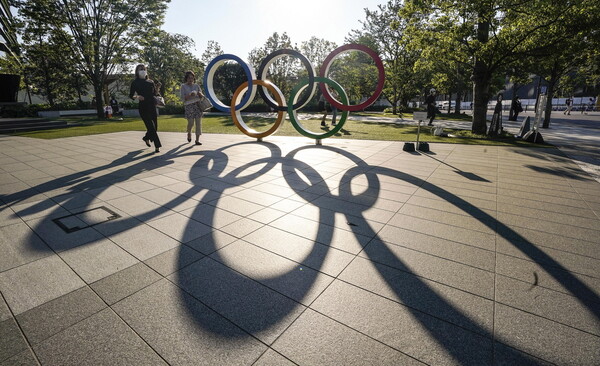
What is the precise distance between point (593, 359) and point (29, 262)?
4.90 meters

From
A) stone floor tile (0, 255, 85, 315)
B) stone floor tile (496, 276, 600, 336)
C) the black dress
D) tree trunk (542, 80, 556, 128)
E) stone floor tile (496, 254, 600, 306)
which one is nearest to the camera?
stone floor tile (496, 276, 600, 336)

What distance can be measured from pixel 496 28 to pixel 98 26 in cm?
3089

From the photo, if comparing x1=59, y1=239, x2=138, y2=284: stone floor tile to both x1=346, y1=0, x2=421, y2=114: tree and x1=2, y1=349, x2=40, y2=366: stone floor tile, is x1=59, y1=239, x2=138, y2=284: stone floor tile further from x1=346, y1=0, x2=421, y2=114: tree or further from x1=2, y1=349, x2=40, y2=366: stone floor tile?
x1=346, y1=0, x2=421, y2=114: tree

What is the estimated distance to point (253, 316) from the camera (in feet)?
7.30

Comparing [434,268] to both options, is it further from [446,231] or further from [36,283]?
[36,283]

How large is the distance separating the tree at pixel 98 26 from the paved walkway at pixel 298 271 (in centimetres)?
2609

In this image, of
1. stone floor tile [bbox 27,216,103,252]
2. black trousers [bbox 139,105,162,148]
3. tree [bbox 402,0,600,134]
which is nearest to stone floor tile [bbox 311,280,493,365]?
stone floor tile [bbox 27,216,103,252]

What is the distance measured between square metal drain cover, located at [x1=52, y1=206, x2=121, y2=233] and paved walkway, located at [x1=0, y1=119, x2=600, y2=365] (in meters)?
0.04

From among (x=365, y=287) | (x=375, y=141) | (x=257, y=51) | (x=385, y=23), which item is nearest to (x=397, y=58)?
(x=385, y=23)

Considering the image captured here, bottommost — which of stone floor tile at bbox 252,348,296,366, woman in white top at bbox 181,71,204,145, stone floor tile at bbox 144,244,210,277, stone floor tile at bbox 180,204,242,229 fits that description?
stone floor tile at bbox 252,348,296,366

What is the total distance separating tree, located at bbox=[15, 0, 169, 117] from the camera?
23312mm

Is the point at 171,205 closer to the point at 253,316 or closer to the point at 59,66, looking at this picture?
the point at 253,316

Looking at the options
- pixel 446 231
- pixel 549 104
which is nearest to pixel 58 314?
pixel 446 231

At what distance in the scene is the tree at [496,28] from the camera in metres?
10.1
